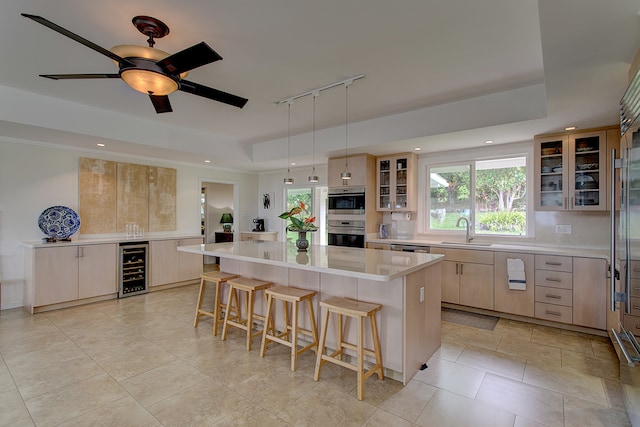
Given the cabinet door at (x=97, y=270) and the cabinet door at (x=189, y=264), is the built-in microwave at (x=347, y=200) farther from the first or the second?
the cabinet door at (x=97, y=270)

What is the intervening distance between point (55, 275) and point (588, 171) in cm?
683

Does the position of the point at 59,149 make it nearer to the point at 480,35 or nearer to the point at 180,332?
the point at 180,332

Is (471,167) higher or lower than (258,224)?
higher

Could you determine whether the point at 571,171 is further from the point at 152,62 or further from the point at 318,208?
the point at 152,62

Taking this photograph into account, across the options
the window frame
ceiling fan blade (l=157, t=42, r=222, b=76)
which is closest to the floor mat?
the window frame

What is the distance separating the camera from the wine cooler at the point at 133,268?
4781 millimetres

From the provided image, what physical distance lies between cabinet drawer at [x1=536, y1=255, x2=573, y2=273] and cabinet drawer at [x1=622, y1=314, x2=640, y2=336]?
1584 mm

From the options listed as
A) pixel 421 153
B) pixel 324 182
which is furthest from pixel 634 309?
pixel 324 182

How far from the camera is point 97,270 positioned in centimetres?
450

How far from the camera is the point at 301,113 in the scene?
13.3 ft

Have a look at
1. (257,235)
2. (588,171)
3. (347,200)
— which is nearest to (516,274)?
(588,171)

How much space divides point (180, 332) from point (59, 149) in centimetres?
338

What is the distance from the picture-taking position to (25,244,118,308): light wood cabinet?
396 cm

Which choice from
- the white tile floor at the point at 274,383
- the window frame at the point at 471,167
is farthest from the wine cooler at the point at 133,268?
the window frame at the point at 471,167
